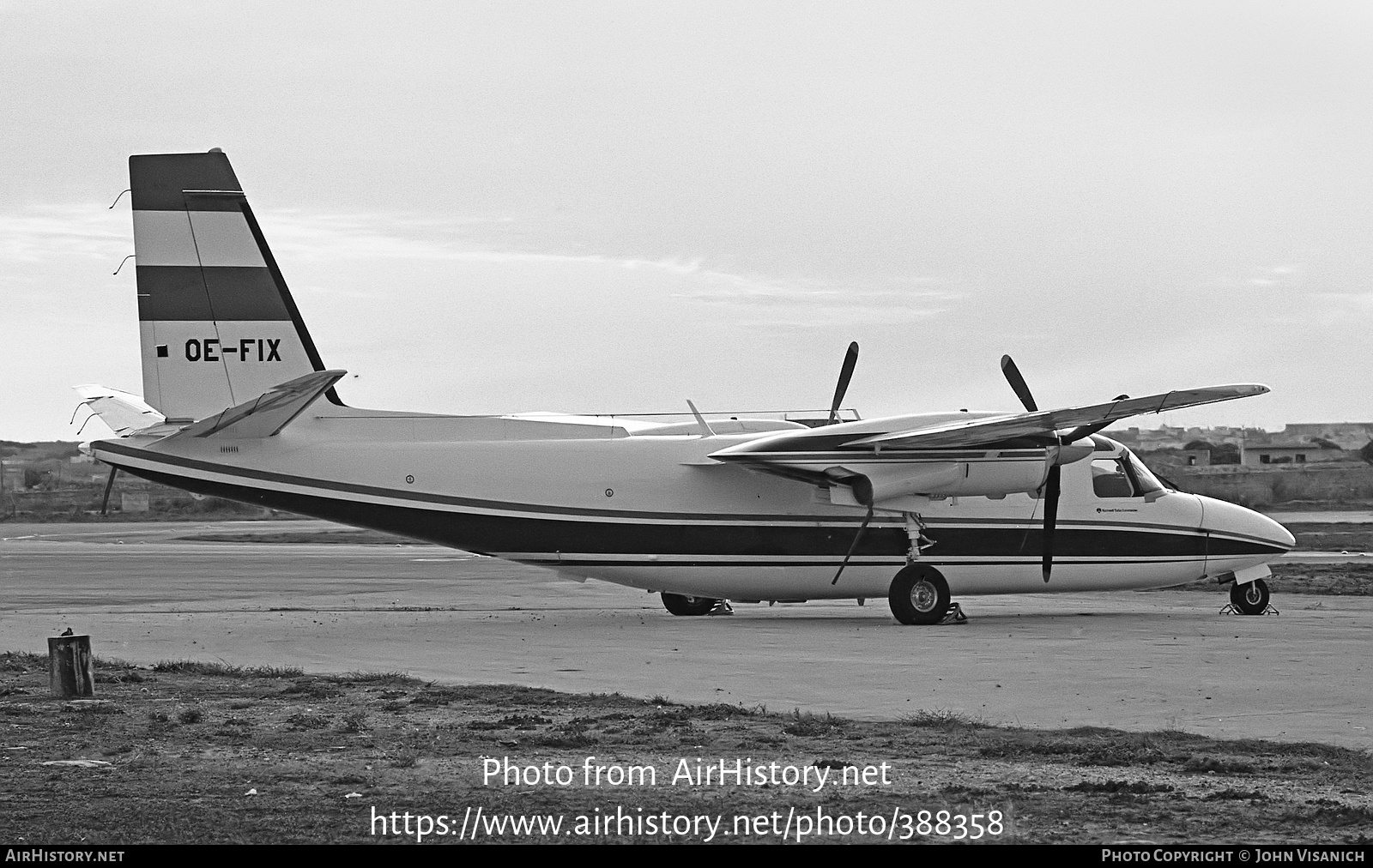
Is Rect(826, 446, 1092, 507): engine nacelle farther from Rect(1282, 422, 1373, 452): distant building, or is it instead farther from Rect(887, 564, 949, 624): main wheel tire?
Rect(1282, 422, 1373, 452): distant building

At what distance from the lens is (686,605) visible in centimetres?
2377

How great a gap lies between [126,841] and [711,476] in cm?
1476

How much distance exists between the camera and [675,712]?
40.6 ft

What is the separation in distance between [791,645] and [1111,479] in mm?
7382

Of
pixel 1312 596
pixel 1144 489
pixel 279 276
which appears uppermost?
pixel 279 276

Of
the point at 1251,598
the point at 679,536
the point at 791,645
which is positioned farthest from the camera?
the point at 1251,598

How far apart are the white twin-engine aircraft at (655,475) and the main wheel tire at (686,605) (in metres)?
0.69

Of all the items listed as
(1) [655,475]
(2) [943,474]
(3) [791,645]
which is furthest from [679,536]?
(3) [791,645]

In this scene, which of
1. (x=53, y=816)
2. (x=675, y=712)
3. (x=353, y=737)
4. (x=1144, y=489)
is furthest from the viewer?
(x=1144, y=489)

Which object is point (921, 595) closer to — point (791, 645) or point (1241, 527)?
point (791, 645)

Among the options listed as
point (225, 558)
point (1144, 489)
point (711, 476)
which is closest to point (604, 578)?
point (711, 476)

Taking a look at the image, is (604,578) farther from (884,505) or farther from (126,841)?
(126,841)

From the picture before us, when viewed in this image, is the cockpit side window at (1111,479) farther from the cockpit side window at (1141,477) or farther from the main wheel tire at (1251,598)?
the main wheel tire at (1251,598)

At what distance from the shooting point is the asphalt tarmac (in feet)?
42.9
